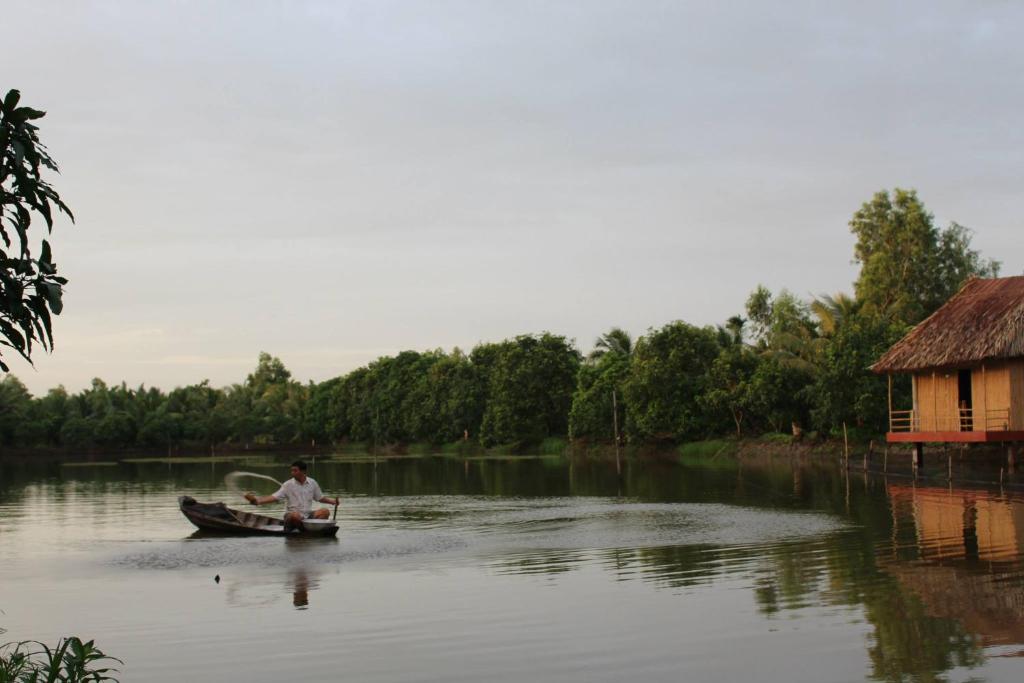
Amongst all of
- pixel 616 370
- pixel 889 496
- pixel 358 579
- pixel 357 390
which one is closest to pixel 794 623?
pixel 358 579

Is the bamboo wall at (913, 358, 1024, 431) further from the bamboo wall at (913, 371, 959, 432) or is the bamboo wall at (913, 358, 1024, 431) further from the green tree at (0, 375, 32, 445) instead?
the green tree at (0, 375, 32, 445)

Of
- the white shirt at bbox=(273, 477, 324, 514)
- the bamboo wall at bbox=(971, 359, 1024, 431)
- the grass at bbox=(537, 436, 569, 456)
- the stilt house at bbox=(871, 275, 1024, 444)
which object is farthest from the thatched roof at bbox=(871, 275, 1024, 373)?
the grass at bbox=(537, 436, 569, 456)

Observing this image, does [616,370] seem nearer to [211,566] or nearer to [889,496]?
[889,496]

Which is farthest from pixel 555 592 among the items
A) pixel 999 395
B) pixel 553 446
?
pixel 553 446

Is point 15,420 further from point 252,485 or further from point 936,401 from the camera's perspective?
point 936,401

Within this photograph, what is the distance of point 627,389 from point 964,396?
21.5 m

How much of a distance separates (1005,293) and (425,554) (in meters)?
22.0

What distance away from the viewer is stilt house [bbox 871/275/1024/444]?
91.8 feet

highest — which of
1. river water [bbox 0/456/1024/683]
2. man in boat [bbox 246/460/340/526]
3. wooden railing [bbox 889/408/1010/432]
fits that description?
wooden railing [bbox 889/408/1010/432]

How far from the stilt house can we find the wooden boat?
739 inches

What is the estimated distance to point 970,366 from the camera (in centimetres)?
2980

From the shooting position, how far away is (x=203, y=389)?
8688 cm

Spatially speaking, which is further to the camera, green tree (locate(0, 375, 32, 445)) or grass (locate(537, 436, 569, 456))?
green tree (locate(0, 375, 32, 445))

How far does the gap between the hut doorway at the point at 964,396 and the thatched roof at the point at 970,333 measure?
959 mm
